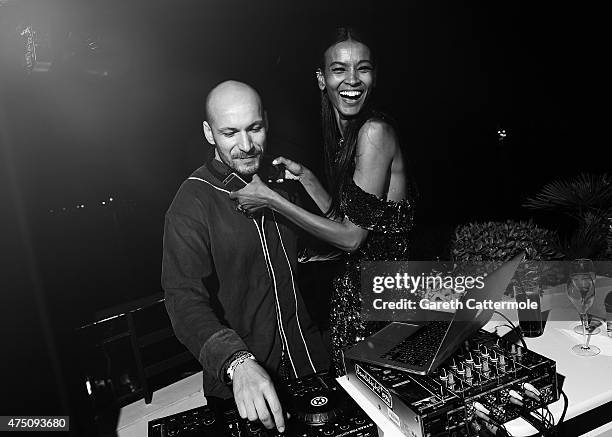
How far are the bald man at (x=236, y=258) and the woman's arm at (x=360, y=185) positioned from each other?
0.07m

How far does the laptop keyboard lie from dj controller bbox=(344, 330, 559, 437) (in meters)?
0.05

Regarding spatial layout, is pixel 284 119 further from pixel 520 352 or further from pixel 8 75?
pixel 520 352

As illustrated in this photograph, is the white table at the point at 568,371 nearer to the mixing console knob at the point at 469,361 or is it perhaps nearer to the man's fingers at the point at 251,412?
the mixing console knob at the point at 469,361

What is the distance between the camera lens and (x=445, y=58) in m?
3.23

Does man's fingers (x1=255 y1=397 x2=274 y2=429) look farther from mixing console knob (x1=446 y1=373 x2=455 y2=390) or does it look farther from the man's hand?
mixing console knob (x1=446 y1=373 x2=455 y2=390)

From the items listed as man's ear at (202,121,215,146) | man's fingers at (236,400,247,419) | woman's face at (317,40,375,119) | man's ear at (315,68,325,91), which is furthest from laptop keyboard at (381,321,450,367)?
man's ear at (315,68,325,91)

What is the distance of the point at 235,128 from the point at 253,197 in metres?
0.30

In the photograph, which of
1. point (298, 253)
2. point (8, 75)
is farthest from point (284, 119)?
point (8, 75)

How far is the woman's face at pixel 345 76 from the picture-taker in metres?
2.29

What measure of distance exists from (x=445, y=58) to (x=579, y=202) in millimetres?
1342

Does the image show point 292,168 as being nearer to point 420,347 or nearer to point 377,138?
point 377,138

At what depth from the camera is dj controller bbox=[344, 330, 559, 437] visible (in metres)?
1.04

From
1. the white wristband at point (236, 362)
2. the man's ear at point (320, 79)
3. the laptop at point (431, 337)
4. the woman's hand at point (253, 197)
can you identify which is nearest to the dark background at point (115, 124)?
the man's ear at point (320, 79)

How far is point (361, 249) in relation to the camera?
2041 millimetres
